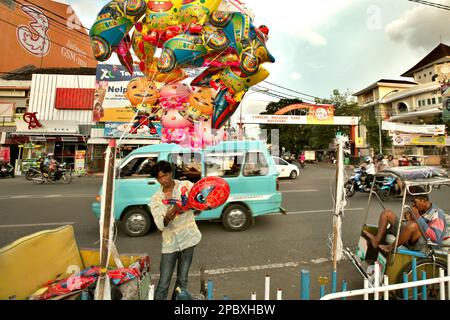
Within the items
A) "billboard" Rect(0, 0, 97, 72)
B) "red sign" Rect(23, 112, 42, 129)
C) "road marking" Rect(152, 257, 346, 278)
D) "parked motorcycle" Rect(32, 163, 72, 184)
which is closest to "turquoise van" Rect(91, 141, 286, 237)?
"road marking" Rect(152, 257, 346, 278)

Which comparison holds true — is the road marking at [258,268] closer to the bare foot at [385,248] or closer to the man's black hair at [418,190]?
the bare foot at [385,248]

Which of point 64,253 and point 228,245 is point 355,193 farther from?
point 64,253

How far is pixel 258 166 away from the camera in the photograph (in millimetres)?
5324

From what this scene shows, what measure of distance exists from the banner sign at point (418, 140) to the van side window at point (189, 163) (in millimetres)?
25765

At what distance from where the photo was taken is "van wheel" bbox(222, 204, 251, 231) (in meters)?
5.22

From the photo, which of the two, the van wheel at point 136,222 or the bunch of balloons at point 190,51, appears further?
the van wheel at point 136,222

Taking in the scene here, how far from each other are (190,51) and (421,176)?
3.32 meters

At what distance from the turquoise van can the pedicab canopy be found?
8.19 ft

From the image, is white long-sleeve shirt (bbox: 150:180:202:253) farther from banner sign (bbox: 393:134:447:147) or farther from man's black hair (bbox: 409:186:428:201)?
banner sign (bbox: 393:134:447:147)

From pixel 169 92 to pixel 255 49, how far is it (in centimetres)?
131

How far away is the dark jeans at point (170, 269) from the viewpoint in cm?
234

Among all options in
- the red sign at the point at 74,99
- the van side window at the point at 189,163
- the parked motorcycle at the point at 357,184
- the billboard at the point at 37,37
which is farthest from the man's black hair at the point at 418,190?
the red sign at the point at 74,99

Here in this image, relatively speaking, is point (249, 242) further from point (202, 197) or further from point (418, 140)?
point (418, 140)

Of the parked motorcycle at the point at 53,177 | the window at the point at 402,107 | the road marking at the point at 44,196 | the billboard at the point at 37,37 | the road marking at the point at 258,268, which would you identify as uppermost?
the billboard at the point at 37,37
